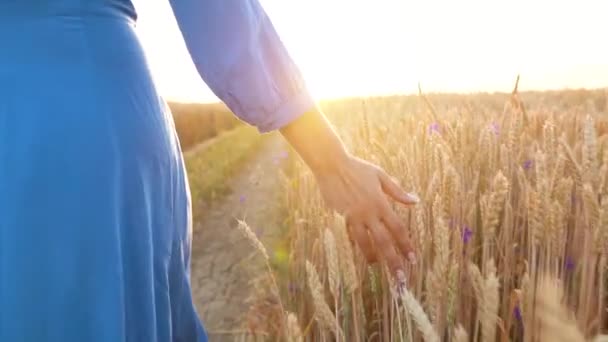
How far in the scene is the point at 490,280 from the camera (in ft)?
1.68

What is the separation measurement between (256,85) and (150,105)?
126 mm

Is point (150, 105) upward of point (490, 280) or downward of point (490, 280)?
upward

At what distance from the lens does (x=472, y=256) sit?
1.56 metres

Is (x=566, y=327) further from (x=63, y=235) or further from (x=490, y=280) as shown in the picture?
(x=63, y=235)

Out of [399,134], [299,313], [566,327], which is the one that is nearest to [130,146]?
[566,327]

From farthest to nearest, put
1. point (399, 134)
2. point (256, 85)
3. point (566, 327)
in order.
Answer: point (399, 134) → point (256, 85) → point (566, 327)

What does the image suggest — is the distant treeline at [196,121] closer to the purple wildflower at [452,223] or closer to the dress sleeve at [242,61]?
the purple wildflower at [452,223]

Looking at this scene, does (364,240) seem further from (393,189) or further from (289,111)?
(289,111)

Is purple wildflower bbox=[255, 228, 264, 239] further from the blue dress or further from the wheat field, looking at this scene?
the blue dress

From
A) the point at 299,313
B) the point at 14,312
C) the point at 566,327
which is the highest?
the point at 566,327

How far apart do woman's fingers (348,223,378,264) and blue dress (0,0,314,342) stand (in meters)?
0.21

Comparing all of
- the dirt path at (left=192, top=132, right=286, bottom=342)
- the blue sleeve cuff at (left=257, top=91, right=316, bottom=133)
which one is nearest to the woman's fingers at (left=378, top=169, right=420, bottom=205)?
the blue sleeve cuff at (left=257, top=91, right=316, bottom=133)

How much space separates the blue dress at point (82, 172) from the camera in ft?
2.14

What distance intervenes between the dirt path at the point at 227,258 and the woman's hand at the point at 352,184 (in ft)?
3.50
